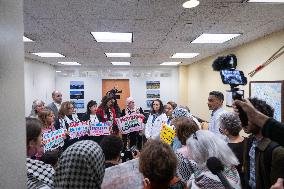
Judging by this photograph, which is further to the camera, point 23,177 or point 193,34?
point 193,34

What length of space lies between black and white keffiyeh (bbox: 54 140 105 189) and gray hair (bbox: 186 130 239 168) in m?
0.64

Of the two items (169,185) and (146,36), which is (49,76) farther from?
(169,185)

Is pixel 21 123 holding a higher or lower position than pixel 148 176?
higher

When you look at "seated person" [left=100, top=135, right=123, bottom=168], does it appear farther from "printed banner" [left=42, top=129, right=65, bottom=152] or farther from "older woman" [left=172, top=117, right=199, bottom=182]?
"printed banner" [left=42, top=129, right=65, bottom=152]

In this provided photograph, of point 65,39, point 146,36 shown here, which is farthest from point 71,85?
point 146,36

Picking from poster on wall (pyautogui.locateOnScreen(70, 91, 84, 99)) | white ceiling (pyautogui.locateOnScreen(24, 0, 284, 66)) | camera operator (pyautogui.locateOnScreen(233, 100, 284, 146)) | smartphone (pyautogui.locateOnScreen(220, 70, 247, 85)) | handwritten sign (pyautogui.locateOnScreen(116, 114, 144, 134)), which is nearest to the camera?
camera operator (pyautogui.locateOnScreen(233, 100, 284, 146))

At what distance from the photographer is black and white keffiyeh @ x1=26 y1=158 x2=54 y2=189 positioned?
4.90ft

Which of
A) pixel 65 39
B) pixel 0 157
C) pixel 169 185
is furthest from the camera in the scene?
pixel 65 39

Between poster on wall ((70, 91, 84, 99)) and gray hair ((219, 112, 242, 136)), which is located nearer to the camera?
gray hair ((219, 112, 242, 136))

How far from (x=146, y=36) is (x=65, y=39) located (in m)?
1.69

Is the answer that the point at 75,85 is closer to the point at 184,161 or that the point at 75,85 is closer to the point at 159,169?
the point at 184,161

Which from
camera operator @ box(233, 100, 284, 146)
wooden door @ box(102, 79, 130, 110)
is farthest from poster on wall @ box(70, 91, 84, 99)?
camera operator @ box(233, 100, 284, 146)

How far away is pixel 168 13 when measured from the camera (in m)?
3.71

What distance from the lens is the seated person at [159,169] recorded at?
1.52 m
